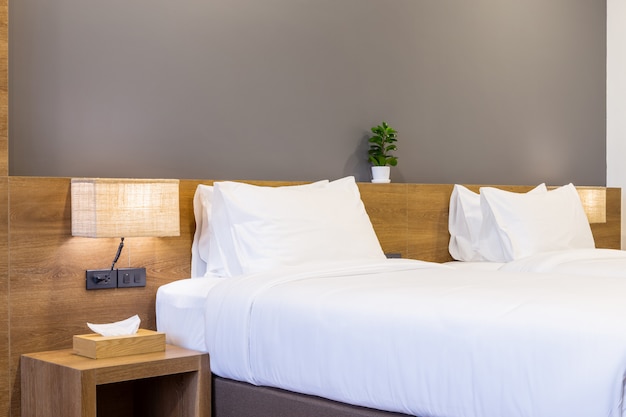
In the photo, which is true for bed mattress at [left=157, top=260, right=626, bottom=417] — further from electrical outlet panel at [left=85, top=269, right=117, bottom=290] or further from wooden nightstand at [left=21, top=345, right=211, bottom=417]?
electrical outlet panel at [left=85, top=269, right=117, bottom=290]

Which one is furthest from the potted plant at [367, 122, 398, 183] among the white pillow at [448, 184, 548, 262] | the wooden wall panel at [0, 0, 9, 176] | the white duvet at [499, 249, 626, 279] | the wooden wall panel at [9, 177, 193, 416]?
the wooden wall panel at [0, 0, 9, 176]

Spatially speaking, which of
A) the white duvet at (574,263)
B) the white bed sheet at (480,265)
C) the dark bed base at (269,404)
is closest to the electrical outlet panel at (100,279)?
the dark bed base at (269,404)

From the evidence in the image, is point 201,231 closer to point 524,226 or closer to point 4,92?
point 4,92

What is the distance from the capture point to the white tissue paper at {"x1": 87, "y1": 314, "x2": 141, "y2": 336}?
3009mm

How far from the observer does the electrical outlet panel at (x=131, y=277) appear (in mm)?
3297

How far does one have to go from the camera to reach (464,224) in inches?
182

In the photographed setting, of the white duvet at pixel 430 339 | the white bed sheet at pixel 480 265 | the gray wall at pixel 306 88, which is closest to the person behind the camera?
the white duvet at pixel 430 339

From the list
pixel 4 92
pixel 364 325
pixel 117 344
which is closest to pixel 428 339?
pixel 364 325

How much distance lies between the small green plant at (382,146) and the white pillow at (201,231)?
115 centimetres

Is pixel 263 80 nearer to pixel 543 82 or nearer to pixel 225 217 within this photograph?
pixel 225 217

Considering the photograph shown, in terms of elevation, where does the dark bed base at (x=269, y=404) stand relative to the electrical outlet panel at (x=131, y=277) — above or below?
below

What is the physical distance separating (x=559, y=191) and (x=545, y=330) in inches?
112

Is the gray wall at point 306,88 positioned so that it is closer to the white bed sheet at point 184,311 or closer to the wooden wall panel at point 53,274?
the wooden wall panel at point 53,274

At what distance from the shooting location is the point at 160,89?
3.63 m
